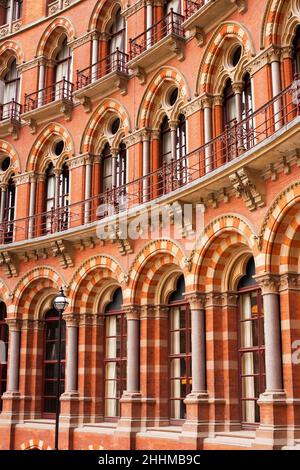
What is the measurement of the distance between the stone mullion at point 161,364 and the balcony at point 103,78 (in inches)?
291

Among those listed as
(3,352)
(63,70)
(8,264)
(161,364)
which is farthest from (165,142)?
(3,352)

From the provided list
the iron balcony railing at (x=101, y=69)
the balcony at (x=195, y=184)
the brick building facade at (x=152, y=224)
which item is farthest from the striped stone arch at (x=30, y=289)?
the iron balcony railing at (x=101, y=69)

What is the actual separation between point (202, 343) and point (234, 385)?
1.30 m

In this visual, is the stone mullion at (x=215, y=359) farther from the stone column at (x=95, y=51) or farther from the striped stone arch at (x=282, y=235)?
the stone column at (x=95, y=51)

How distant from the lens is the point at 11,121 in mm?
25438

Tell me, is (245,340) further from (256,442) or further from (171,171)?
(171,171)

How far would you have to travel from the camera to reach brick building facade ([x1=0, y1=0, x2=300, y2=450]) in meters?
15.3

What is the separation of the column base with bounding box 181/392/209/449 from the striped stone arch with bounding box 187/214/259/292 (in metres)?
2.74

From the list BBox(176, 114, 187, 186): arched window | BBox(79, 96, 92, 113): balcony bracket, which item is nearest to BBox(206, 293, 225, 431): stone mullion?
BBox(176, 114, 187, 186): arched window

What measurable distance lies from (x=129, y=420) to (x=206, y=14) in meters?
11.2

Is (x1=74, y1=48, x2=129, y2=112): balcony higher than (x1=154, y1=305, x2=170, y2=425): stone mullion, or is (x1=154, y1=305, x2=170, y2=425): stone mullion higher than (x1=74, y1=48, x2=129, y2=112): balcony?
(x1=74, y1=48, x2=129, y2=112): balcony

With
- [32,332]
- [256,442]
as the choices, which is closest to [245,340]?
[256,442]

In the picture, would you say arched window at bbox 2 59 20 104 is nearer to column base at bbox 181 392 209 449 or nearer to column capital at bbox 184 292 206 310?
column capital at bbox 184 292 206 310
